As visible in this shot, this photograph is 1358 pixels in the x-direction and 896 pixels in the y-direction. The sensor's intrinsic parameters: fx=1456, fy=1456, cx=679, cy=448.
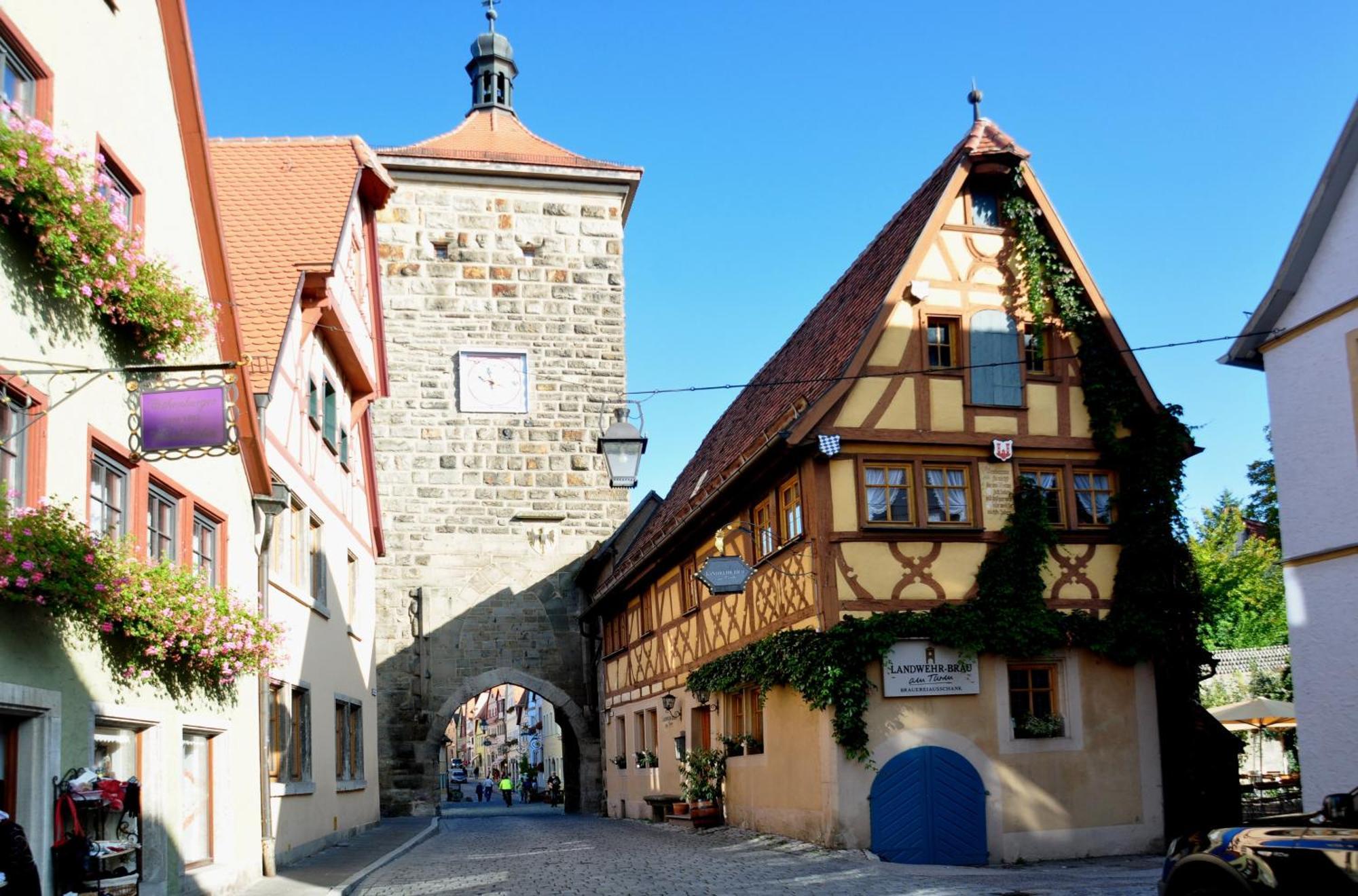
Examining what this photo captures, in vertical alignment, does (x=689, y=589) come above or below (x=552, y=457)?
below

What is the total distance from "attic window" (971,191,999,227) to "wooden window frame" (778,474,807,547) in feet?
12.3

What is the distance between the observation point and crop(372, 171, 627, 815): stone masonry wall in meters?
30.5

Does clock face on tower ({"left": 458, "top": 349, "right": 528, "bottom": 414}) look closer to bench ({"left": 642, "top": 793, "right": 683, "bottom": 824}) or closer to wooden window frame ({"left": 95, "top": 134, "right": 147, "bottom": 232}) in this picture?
bench ({"left": 642, "top": 793, "right": 683, "bottom": 824})

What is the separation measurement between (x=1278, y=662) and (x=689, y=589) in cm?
1898

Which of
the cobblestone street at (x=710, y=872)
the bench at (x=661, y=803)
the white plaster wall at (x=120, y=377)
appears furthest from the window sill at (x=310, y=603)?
the bench at (x=661, y=803)

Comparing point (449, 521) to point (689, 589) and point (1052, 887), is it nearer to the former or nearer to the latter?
point (689, 589)

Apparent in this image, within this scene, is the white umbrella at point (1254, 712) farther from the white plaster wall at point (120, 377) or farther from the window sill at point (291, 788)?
the white plaster wall at point (120, 377)

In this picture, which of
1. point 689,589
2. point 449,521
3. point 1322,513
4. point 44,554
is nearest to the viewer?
point 44,554

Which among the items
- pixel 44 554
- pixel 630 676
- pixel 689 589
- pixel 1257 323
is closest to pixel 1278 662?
pixel 630 676

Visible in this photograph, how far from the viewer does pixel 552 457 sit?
1252 inches

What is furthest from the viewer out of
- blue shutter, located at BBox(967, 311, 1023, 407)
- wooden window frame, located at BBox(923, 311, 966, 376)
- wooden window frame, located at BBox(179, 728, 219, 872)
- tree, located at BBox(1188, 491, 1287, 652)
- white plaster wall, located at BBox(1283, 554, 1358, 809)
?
tree, located at BBox(1188, 491, 1287, 652)

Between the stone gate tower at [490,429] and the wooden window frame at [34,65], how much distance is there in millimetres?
22223

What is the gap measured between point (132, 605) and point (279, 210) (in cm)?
926

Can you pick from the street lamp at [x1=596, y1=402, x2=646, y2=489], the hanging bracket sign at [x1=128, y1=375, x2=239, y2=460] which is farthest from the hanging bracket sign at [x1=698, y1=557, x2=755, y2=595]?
the hanging bracket sign at [x1=128, y1=375, x2=239, y2=460]
